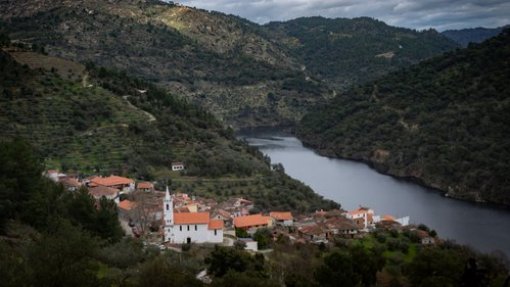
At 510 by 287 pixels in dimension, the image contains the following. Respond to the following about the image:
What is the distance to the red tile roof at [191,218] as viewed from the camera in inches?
1146

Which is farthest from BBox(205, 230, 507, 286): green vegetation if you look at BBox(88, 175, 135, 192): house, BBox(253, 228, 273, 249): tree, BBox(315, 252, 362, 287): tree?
BBox(88, 175, 135, 192): house

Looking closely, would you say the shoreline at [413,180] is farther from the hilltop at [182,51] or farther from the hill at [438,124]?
the hilltop at [182,51]

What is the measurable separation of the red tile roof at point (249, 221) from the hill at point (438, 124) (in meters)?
28.9

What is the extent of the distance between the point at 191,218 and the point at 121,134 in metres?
24.3

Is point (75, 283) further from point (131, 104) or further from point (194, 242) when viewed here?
point (131, 104)

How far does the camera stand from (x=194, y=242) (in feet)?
96.5

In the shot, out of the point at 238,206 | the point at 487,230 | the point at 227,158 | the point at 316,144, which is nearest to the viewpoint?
the point at 238,206

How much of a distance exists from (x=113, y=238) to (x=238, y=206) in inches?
576

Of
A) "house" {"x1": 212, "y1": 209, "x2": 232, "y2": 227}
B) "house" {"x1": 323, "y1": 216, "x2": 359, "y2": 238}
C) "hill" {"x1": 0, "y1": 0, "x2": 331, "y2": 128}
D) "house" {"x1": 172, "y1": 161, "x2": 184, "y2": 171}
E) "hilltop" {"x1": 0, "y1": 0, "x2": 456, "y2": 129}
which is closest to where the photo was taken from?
"house" {"x1": 212, "y1": 209, "x2": 232, "y2": 227}

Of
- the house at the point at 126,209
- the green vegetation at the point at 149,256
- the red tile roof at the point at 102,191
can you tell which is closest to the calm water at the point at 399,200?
the green vegetation at the point at 149,256

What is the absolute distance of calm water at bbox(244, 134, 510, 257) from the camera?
44.9 meters

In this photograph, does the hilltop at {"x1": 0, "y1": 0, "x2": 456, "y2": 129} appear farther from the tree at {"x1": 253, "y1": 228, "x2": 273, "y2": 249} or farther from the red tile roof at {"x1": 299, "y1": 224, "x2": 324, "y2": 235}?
the tree at {"x1": 253, "y1": 228, "x2": 273, "y2": 249}

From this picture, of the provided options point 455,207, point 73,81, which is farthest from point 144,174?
point 455,207

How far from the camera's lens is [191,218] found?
29.4m
